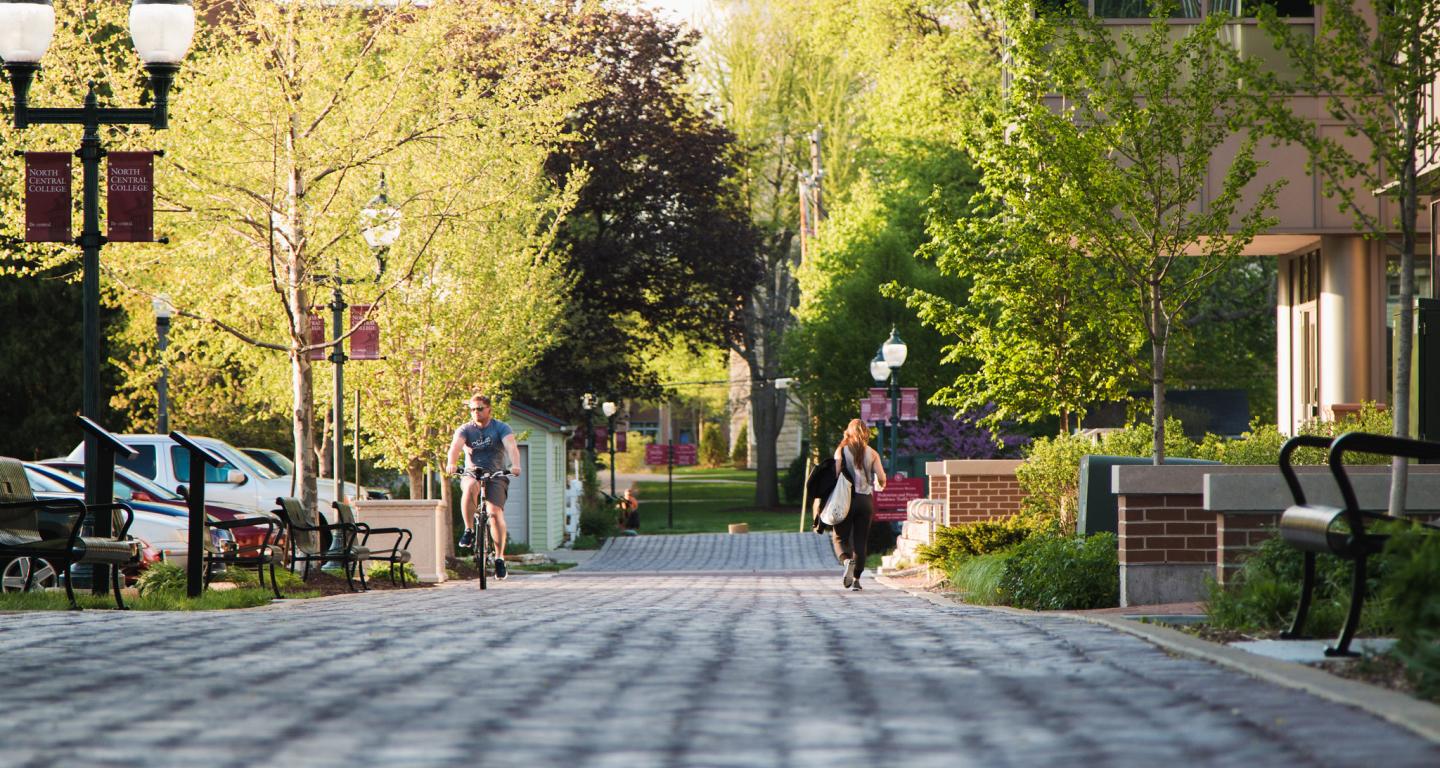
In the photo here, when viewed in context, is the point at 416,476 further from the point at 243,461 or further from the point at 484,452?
the point at 484,452

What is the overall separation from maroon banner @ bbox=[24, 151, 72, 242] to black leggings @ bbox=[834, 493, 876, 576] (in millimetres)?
7893

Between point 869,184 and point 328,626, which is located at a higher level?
point 869,184

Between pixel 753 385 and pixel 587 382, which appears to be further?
pixel 753 385

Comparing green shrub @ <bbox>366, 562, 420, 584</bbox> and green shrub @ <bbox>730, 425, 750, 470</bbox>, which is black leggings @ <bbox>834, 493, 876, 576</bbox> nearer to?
green shrub @ <bbox>366, 562, 420, 584</bbox>

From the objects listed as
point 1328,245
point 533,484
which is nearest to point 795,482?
point 533,484

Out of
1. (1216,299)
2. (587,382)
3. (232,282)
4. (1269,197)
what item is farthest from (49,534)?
(1216,299)

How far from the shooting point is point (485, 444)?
17016mm

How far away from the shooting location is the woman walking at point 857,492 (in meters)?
17.4

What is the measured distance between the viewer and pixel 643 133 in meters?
42.1

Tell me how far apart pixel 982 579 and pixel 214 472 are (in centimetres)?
1403

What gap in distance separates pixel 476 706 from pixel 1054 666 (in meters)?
2.33

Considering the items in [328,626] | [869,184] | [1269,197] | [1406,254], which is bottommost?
[328,626]

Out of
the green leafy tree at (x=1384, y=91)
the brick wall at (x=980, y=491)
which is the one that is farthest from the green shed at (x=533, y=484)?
the green leafy tree at (x=1384, y=91)

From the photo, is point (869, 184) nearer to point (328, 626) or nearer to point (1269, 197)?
point (1269, 197)
